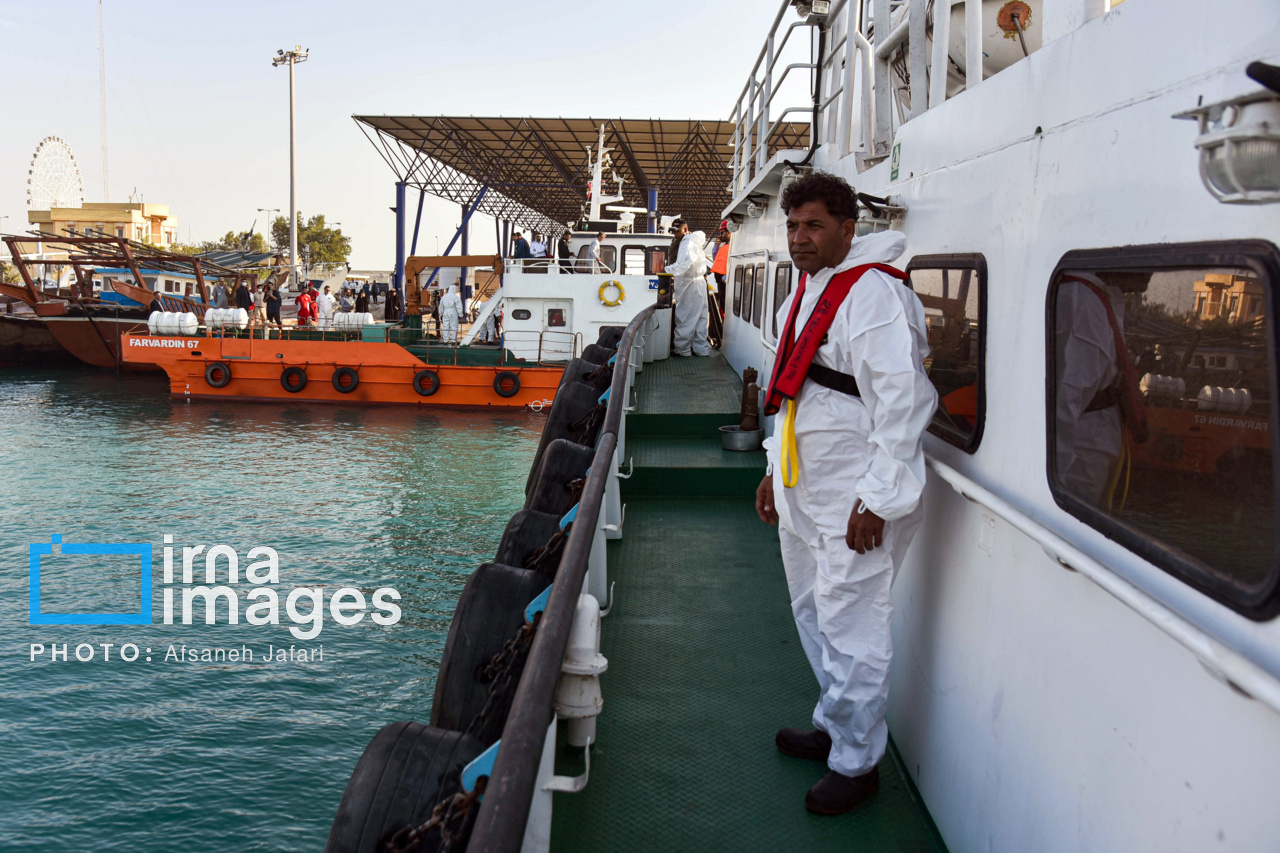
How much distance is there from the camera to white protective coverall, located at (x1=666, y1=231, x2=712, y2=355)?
11.7 metres

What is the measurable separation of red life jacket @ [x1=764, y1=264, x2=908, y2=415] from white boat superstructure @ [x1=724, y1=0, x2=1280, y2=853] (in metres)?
0.38

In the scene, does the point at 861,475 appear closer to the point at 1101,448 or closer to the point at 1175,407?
the point at 1101,448

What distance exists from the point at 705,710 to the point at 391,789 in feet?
4.52

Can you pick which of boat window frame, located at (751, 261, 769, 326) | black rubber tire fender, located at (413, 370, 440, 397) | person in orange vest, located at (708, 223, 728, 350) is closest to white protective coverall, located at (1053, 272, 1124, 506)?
boat window frame, located at (751, 261, 769, 326)

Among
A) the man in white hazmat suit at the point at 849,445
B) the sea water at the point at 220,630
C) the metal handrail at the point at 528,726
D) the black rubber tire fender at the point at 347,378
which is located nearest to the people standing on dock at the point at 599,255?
the sea water at the point at 220,630

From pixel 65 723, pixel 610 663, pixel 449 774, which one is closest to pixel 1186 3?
pixel 449 774

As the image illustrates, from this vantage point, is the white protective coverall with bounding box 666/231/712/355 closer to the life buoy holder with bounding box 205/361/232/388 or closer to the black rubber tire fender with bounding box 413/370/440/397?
the black rubber tire fender with bounding box 413/370/440/397

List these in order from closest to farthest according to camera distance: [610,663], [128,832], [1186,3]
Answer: [1186,3] → [610,663] → [128,832]

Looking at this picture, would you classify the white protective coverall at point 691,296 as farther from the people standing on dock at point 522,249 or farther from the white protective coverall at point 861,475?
the people standing on dock at point 522,249

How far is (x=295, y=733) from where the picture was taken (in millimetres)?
6211

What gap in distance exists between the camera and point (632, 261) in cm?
1855

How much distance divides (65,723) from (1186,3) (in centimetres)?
757

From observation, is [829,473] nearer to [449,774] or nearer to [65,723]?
[449,774]

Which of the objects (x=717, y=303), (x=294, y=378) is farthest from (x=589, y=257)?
(x=294, y=378)
